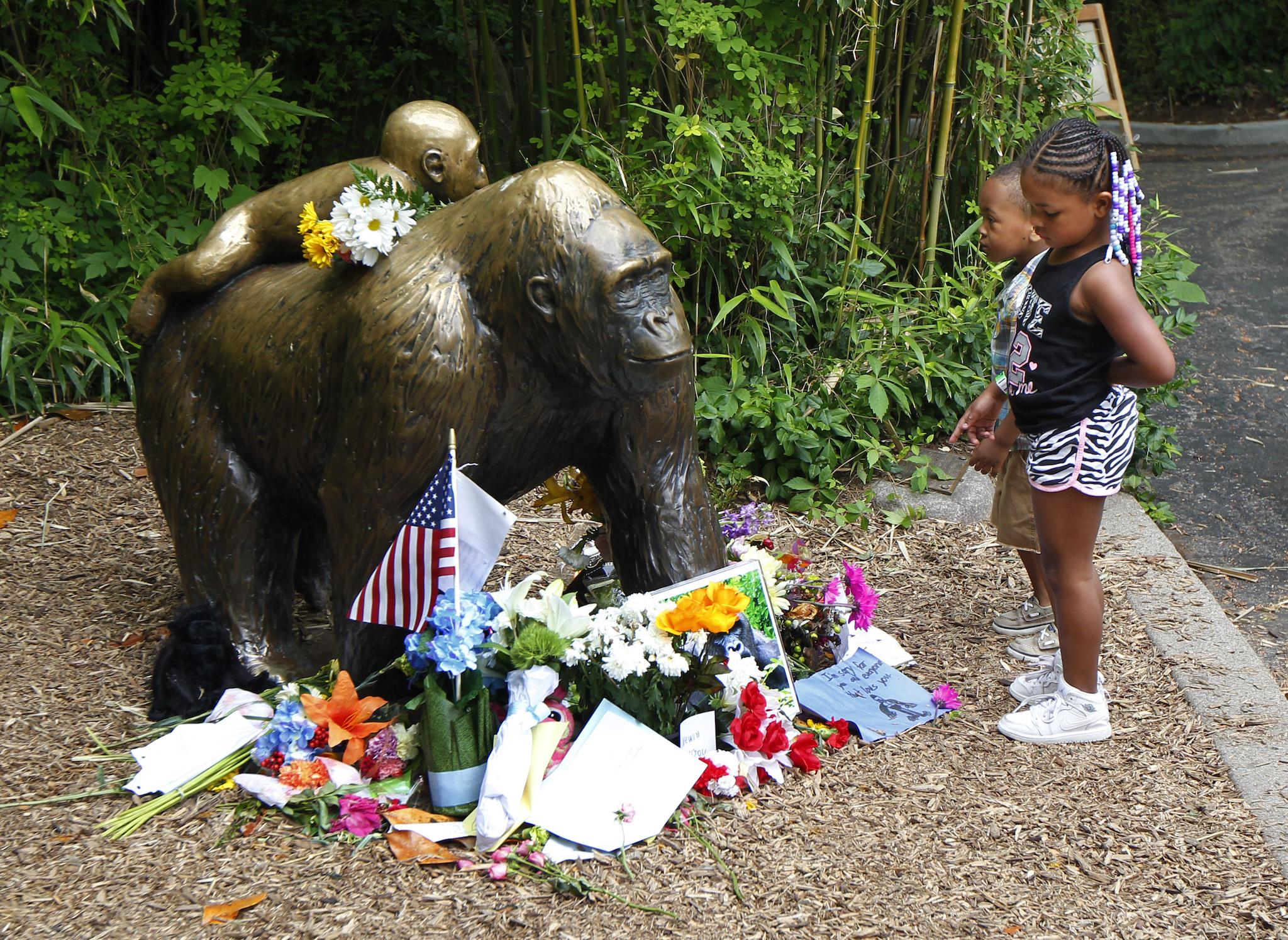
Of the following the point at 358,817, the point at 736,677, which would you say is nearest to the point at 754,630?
the point at 736,677

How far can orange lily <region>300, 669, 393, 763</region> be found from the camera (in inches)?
94.7

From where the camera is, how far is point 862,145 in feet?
15.3

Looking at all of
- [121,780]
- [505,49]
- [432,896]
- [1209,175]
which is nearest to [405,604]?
[432,896]

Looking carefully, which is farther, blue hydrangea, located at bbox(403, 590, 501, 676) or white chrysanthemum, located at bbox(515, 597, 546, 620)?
white chrysanthemum, located at bbox(515, 597, 546, 620)

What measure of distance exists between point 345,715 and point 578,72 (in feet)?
9.17

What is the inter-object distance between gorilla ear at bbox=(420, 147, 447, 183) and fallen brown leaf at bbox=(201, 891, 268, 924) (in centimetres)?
148

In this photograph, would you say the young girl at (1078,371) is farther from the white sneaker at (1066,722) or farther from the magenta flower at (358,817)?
the magenta flower at (358,817)

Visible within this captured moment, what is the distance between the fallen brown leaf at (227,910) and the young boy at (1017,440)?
74.5 inches

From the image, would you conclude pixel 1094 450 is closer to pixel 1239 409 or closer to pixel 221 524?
pixel 221 524

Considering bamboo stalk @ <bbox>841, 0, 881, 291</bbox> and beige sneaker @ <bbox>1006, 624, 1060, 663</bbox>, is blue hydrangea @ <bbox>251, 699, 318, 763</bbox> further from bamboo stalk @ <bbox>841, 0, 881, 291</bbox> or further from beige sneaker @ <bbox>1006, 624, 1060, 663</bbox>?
bamboo stalk @ <bbox>841, 0, 881, 291</bbox>

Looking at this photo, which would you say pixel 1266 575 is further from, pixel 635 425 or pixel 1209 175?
pixel 1209 175

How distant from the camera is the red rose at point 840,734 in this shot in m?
2.70

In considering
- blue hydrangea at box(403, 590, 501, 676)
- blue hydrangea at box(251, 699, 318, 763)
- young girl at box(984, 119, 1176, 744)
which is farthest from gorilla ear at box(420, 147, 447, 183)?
young girl at box(984, 119, 1176, 744)

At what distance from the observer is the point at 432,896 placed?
219 cm
